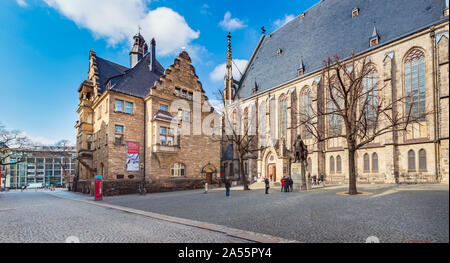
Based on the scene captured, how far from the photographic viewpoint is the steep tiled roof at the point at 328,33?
96.5 ft

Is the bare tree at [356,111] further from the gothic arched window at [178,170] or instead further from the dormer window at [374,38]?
the gothic arched window at [178,170]

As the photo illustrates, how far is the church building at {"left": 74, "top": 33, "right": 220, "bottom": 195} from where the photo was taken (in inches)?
967

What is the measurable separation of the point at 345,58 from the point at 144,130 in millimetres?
27361

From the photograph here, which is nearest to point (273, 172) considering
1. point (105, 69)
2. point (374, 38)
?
point (374, 38)

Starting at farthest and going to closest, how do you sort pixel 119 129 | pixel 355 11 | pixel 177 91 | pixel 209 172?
1. pixel 355 11
2. pixel 209 172
3. pixel 177 91
4. pixel 119 129

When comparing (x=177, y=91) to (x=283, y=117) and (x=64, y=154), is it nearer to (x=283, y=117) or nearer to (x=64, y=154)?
(x=283, y=117)

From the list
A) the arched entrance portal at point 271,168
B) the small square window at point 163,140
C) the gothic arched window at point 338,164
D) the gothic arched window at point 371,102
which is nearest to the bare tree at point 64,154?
the small square window at point 163,140

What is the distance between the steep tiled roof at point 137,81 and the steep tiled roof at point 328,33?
71.9 ft

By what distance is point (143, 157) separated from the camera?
26344mm

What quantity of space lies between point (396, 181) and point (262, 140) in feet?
66.7

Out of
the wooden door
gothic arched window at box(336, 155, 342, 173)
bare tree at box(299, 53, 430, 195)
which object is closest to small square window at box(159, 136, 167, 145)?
bare tree at box(299, 53, 430, 195)

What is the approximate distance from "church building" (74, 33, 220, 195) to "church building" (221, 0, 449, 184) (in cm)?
1116

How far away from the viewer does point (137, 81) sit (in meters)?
28.1
